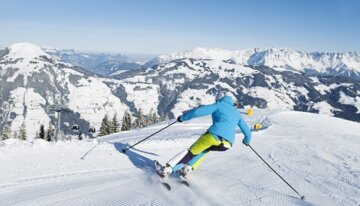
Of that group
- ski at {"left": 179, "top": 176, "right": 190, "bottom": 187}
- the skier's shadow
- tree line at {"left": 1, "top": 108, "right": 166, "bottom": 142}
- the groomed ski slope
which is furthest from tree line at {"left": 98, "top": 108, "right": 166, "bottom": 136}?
ski at {"left": 179, "top": 176, "right": 190, "bottom": 187}

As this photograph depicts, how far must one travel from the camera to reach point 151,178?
10.9m

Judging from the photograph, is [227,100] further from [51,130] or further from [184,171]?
[51,130]

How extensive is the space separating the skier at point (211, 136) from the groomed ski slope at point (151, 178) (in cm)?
51

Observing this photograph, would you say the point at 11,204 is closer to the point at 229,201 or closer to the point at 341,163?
the point at 229,201

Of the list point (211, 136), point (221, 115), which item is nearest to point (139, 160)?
point (211, 136)

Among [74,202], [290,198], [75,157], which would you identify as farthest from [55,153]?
[290,198]

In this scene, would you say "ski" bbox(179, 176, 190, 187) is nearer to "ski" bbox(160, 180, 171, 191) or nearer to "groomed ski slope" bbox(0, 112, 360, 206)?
"groomed ski slope" bbox(0, 112, 360, 206)

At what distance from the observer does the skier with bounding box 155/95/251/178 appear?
10312 millimetres

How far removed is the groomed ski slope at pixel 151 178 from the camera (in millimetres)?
9086

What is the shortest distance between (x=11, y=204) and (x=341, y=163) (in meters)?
13.5

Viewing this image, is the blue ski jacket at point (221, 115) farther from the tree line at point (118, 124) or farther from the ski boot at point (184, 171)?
the tree line at point (118, 124)

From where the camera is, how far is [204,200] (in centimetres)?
949

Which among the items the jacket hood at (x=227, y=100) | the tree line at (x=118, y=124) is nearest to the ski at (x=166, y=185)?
the jacket hood at (x=227, y=100)

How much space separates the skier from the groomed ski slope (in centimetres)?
51
